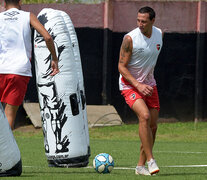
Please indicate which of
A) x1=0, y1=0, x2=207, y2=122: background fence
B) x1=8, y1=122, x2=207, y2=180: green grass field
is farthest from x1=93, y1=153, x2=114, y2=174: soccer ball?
x1=0, y1=0, x2=207, y2=122: background fence

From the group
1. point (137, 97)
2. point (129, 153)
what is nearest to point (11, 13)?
point (137, 97)

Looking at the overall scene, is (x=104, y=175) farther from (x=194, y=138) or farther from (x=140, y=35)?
(x=194, y=138)

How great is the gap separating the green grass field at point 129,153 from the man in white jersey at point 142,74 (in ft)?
1.84

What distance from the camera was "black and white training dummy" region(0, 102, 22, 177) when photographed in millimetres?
8148

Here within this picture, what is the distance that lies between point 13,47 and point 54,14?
128 centimetres

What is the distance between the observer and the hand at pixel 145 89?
29.2 ft

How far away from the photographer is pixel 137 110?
354 inches

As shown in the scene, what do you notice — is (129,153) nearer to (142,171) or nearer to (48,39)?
(142,171)

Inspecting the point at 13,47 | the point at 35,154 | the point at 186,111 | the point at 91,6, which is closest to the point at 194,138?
the point at 186,111

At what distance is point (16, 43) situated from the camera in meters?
8.79

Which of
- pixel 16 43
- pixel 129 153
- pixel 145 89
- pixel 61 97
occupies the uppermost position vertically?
pixel 16 43

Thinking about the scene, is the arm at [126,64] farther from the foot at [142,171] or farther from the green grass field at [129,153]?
the green grass field at [129,153]

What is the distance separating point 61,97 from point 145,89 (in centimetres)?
152

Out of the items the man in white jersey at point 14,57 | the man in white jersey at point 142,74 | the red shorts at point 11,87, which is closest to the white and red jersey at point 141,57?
the man in white jersey at point 142,74
